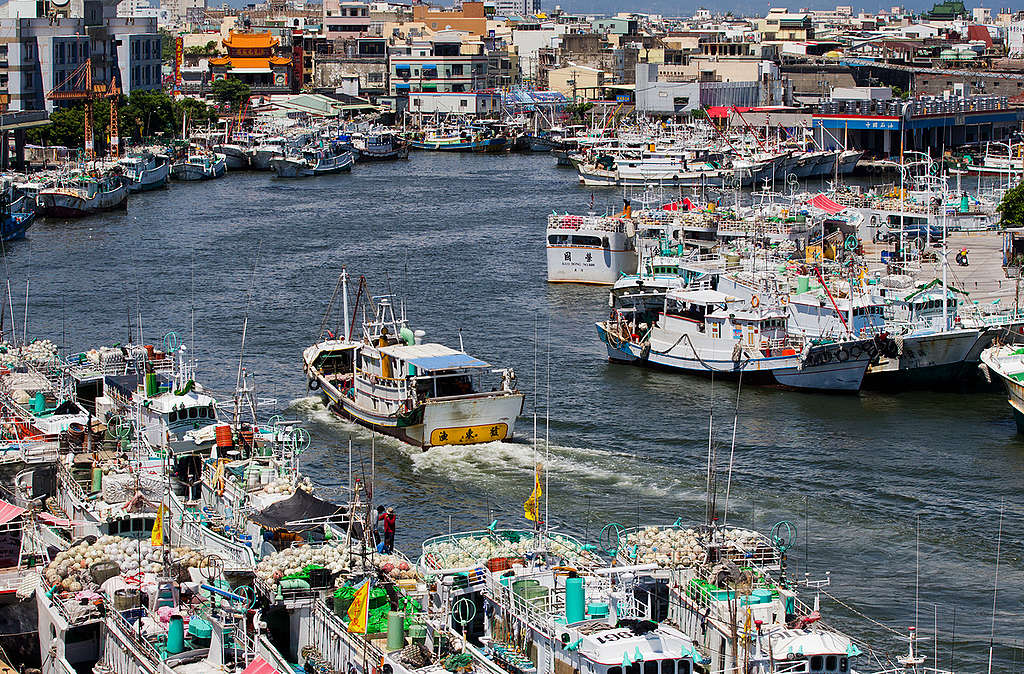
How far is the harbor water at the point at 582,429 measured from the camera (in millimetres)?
16719

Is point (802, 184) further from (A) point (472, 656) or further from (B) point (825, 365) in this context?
(A) point (472, 656)

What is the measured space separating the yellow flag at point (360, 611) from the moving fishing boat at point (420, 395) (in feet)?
29.8

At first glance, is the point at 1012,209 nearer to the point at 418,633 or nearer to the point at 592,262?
the point at 592,262

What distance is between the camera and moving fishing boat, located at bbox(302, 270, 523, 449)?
20750 millimetres

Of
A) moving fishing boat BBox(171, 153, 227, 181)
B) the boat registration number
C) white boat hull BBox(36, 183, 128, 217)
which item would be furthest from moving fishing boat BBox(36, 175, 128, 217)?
the boat registration number

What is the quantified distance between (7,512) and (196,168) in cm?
4346

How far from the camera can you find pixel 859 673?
1249 cm

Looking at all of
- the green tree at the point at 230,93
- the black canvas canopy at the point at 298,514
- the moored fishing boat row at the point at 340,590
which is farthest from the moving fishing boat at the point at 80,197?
the black canvas canopy at the point at 298,514

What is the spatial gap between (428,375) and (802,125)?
45177mm

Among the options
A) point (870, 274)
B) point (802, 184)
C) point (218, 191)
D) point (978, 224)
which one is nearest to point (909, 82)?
point (802, 184)

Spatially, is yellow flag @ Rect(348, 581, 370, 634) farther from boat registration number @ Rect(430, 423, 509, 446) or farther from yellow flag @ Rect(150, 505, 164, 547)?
boat registration number @ Rect(430, 423, 509, 446)

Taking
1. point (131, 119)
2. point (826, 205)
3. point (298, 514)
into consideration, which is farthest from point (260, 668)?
point (131, 119)

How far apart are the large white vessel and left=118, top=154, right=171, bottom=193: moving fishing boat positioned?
20.3 meters

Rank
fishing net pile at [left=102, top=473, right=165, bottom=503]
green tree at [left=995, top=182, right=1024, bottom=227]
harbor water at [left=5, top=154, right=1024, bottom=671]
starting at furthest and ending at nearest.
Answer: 1. green tree at [left=995, top=182, right=1024, bottom=227]
2. harbor water at [left=5, top=154, right=1024, bottom=671]
3. fishing net pile at [left=102, top=473, right=165, bottom=503]
